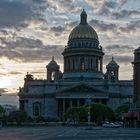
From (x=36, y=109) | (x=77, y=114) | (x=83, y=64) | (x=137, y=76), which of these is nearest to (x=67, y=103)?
(x=36, y=109)

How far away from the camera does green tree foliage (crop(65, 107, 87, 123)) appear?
140875mm

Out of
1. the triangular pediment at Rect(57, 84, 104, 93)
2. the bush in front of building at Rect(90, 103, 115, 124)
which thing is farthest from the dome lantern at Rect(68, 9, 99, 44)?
the bush in front of building at Rect(90, 103, 115, 124)

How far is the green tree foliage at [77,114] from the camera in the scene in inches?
5546

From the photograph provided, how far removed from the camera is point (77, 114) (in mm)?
141500

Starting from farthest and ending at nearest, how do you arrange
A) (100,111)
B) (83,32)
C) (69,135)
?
(83,32) → (100,111) → (69,135)

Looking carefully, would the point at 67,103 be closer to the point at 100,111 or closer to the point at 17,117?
the point at 17,117

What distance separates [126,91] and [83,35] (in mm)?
22601

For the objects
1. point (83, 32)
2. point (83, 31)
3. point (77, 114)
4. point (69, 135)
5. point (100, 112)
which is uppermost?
point (83, 31)

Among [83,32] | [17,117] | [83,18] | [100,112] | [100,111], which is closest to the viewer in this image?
[100,112]

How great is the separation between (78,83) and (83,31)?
20.1 metres

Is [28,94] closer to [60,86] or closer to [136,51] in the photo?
[60,86]

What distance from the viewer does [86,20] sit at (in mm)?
191250

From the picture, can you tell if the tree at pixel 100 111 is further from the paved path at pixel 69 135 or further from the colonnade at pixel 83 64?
the paved path at pixel 69 135

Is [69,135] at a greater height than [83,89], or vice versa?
[83,89]
